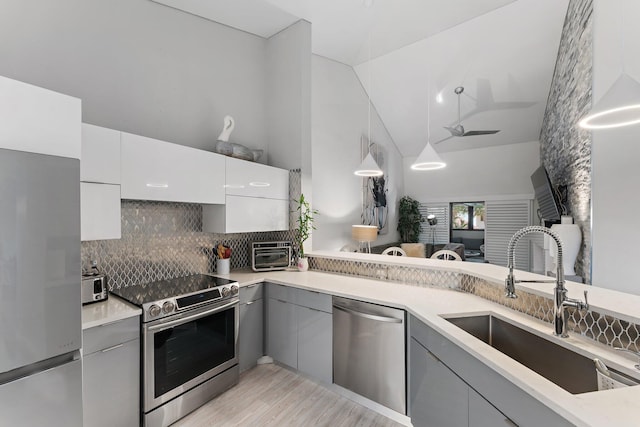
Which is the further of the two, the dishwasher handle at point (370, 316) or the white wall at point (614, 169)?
the white wall at point (614, 169)

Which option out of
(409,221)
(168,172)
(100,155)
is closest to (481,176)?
(409,221)

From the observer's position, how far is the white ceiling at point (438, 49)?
312 centimetres

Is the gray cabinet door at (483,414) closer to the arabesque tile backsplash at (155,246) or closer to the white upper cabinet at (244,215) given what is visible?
the white upper cabinet at (244,215)

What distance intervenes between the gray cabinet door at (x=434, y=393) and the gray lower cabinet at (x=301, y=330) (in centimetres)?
70

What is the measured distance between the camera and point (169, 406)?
6.32 ft

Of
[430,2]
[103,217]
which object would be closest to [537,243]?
[430,2]

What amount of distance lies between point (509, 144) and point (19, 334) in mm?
7111

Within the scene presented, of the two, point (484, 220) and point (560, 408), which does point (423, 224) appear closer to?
point (484, 220)

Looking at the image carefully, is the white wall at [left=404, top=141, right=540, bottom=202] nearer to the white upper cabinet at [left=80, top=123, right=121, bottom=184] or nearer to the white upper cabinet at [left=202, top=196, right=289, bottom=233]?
the white upper cabinet at [left=202, top=196, right=289, bottom=233]

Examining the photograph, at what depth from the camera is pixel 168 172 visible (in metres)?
2.18

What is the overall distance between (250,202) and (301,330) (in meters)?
1.25

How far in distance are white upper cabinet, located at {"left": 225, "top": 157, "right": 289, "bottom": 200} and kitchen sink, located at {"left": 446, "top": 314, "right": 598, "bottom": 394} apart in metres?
1.99

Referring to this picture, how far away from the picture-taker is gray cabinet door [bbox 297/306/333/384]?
2312 mm

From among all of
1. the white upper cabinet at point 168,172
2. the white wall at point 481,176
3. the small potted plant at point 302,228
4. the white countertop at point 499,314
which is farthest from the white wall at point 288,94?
the white wall at point 481,176
